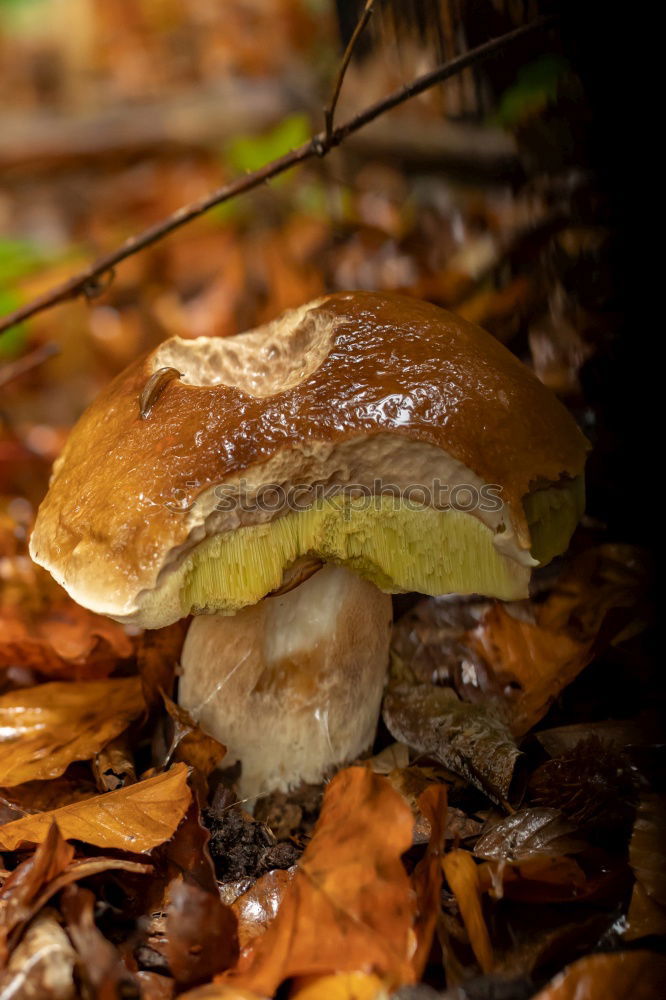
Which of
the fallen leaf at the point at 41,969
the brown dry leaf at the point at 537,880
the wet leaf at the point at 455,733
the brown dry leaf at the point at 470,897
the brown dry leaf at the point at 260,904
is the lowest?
the wet leaf at the point at 455,733

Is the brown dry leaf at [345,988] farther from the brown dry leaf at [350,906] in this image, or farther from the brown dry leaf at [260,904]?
the brown dry leaf at [260,904]

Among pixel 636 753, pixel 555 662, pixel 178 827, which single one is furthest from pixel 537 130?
pixel 178 827

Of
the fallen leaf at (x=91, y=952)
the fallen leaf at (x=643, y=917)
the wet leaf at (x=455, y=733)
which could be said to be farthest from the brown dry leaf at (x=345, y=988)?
the wet leaf at (x=455, y=733)

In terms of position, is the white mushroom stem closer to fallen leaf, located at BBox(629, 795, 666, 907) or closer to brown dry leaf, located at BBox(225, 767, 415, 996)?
brown dry leaf, located at BBox(225, 767, 415, 996)

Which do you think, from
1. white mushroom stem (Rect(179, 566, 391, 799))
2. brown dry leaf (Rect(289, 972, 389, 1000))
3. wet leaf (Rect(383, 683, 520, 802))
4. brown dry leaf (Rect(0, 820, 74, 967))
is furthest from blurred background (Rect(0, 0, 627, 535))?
brown dry leaf (Rect(0, 820, 74, 967))

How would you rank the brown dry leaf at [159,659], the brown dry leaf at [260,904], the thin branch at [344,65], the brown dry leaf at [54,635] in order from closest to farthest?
the brown dry leaf at [260,904]
the thin branch at [344,65]
the brown dry leaf at [159,659]
the brown dry leaf at [54,635]

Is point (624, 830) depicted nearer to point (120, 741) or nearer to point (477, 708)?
point (477, 708)
